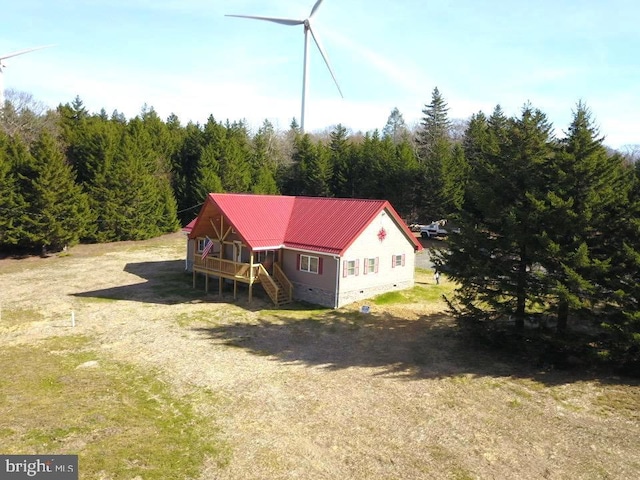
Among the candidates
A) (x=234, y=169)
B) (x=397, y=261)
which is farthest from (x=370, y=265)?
(x=234, y=169)

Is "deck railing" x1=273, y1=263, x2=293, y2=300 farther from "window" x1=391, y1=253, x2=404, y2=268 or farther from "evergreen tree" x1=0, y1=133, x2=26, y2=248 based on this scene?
"evergreen tree" x1=0, y1=133, x2=26, y2=248

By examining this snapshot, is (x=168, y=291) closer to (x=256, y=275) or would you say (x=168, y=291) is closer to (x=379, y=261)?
(x=256, y=275)

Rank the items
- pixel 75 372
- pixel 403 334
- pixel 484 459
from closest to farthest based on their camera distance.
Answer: pixel 484 459
pixel 75 372
pixel 403 334

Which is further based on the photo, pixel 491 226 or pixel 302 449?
pixel 491 226

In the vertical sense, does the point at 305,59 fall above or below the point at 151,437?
above

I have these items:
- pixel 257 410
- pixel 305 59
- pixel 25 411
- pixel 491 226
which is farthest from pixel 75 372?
pixel 305 59

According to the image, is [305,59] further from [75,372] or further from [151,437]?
[151,437]
